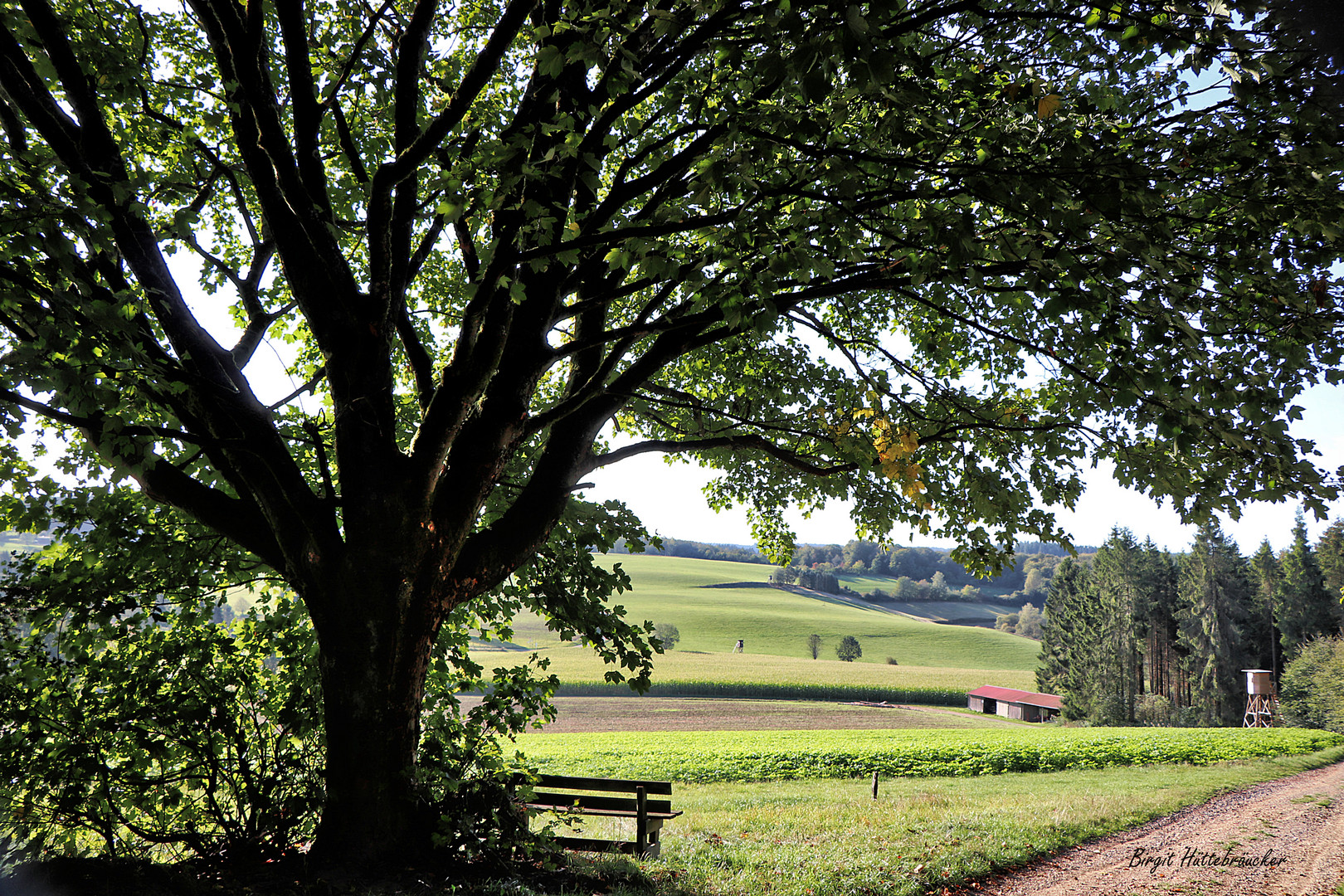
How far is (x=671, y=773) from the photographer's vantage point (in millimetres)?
23828

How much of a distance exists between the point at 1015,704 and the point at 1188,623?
14906 mm

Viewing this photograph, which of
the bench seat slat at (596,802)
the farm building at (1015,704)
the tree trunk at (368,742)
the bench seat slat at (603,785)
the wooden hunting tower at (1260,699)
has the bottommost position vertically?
the farm building at (1015,704)

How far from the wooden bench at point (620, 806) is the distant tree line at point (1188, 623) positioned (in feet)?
184

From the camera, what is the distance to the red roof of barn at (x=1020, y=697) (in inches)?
2355

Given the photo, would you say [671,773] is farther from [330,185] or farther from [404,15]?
[404,15]

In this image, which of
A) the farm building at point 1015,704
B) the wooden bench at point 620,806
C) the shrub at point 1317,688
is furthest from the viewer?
the farm building at point 1015,704

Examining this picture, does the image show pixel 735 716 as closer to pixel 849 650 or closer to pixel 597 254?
pixel 849 650

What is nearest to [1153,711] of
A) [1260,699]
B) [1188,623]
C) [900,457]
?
[1188,623]

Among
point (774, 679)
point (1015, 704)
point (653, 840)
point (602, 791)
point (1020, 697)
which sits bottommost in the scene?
point (1015, 704)

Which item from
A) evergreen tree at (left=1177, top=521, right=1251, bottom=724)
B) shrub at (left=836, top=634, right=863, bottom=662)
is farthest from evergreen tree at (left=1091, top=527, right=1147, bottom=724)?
shrub at (left=836, top=634, right=863, bottom=662)

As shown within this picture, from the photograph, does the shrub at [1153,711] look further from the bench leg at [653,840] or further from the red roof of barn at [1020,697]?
the bench leg at [653,840]

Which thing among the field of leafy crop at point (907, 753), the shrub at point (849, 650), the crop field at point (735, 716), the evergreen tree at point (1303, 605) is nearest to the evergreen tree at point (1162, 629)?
the evergreen tree at point (1303, 605)

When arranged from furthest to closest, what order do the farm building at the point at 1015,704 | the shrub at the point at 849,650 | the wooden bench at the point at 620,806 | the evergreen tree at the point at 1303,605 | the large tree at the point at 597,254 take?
the shrub at the point at 849,650 → the farm building at the point at 1015,704 → the evergreen tree at the point at 1303,605 → the wooden bench at the point at 620,806 → the large tree at the point at 597,254

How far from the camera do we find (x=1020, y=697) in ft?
199
